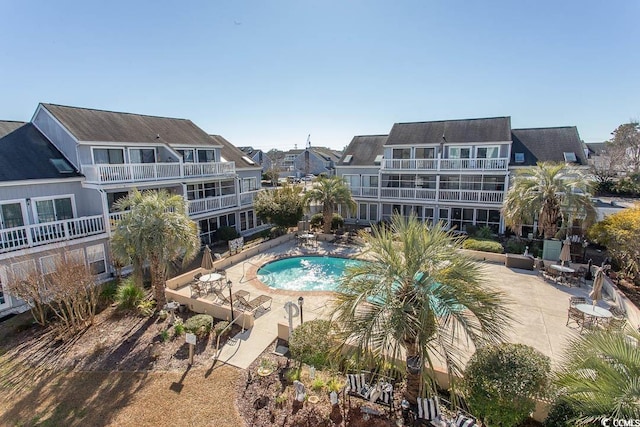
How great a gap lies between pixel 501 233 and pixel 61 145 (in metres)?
30.1

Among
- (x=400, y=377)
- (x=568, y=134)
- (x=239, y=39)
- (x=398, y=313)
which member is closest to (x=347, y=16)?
(x=239, y=39)

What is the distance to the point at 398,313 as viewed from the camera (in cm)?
589

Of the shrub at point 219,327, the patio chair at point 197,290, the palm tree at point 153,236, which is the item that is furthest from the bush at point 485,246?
the palm tree at point 153,236

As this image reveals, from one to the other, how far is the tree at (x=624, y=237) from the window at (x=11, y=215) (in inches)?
1108

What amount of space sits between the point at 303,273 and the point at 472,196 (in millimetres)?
14737

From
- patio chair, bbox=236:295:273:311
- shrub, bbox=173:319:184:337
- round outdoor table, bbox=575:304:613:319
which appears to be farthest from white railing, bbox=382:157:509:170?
shrub, bbox=173:319:184:337

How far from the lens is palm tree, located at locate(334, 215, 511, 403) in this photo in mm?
5938

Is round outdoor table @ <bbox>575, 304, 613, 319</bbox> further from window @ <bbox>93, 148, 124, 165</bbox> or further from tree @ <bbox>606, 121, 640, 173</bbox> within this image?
tree @ <bbox>606, 121, 640, 173</bbox>

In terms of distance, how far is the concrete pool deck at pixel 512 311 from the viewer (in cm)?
1061

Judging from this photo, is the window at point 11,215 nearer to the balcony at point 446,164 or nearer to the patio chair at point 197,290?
the patio chair at point 197,290

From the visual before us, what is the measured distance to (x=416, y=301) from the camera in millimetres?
6391

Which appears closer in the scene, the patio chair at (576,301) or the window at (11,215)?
the patio chair at (576,301)

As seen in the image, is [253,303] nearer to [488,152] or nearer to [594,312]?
[594,312]

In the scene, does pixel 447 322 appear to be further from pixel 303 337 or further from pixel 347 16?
pixel 347 16
